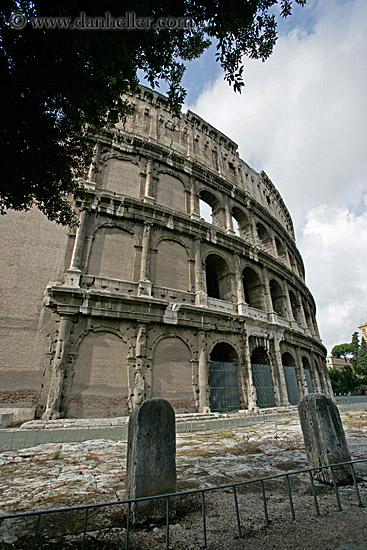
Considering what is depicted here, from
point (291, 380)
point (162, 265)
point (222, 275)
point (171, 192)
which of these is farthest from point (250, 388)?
point (171, 192)

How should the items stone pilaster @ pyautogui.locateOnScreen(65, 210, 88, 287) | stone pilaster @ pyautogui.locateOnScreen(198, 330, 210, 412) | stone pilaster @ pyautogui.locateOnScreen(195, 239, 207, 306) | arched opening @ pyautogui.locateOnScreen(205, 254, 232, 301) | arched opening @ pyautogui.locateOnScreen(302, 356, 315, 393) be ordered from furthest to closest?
arched opening @ pyautogui.locateOnScreen(302, 356, 315, 393) < arched opening @ pyautogui.locateOnScreen(205, 254, 232, 301) < stone pilaster @ pyautogui.locateOnScreen(195, 239, 207, 306) < stone pilaster @ pyautogui.locateOnScreen(198, 330, 210, 412) < stone pilaster @ pyautogui.locateOnScreen(65, 210, 88, 287)

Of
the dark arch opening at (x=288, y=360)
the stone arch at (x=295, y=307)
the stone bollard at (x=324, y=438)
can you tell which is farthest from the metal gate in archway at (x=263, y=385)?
the stone bollard at (x=324, y=438)

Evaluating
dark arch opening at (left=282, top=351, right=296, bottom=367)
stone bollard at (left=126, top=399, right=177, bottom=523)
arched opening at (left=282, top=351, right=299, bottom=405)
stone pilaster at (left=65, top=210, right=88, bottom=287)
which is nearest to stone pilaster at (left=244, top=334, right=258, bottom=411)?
arched opening at (left=282, top=351, right=299, bottom=405)

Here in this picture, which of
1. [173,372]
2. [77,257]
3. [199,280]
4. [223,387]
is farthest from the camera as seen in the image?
[199,280]

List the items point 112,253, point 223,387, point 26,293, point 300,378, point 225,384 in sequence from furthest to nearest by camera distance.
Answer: point 300,378
point 225,384
point 223,387
point 112,253
point 26,293

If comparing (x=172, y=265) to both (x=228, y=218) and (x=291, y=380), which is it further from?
(x=291, y=380)

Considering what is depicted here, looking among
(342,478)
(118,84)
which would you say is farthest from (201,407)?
(118,84)

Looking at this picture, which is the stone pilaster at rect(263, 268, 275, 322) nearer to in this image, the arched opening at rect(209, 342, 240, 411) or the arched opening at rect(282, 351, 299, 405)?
the arched opening at rect(282, 351, 299, 405)

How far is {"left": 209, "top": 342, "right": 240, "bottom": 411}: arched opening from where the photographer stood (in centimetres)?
1098

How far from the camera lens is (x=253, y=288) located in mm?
15617

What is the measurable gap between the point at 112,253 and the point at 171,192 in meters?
4.94

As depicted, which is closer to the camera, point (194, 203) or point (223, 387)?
point (223, 387)

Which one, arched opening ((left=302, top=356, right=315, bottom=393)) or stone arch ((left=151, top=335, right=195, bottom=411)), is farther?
arched opening ((left=302, top=356, right=315, bottom=393))

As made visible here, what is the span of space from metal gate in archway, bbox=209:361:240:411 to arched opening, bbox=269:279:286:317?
628 centimetres
